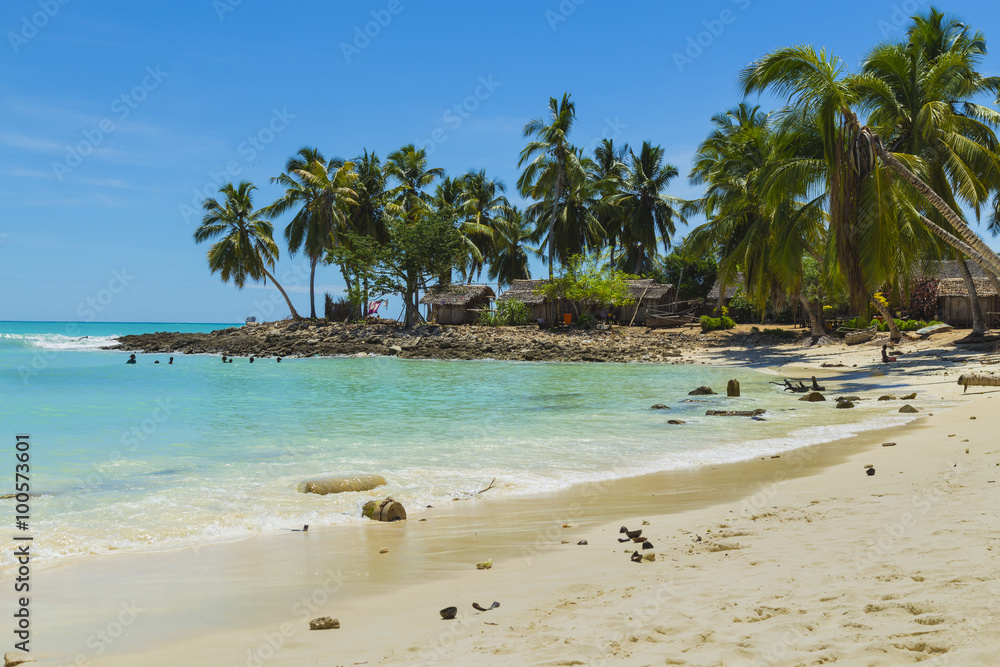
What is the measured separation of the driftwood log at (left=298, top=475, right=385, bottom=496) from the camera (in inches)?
292

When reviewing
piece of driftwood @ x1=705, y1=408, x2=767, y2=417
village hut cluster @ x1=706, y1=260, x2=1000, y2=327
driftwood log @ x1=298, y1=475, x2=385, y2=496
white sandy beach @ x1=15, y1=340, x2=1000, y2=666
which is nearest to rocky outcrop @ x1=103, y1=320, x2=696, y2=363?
village hut cluster @ x1=706, y1=260, x2=1000, y2=327

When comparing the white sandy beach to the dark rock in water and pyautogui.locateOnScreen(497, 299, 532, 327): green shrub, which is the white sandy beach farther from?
pyautogui.locateOnScreen(497, 299, 532, 327): green shrub

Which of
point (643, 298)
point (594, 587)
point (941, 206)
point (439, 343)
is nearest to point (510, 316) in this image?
point (439, 343)

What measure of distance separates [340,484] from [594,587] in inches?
170

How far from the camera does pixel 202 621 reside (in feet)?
12.6

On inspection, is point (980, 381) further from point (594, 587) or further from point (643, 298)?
point (643, 298)

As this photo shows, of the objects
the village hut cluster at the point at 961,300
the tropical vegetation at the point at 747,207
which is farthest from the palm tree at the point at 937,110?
the village hut cluster at the point at 961,300

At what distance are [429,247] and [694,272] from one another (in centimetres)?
1954

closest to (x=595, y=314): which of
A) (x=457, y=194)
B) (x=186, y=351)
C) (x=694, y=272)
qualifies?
(x=694, y=272)

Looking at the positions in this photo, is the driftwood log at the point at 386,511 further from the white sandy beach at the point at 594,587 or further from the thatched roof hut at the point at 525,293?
the thatched roof hut at the point at 525,293

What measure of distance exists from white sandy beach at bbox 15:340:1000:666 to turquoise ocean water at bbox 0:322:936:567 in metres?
1.12

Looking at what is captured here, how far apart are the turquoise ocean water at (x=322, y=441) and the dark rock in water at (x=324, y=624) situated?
2592 millimetres

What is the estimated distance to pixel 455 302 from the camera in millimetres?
44281

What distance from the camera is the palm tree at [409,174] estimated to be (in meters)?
48.2
